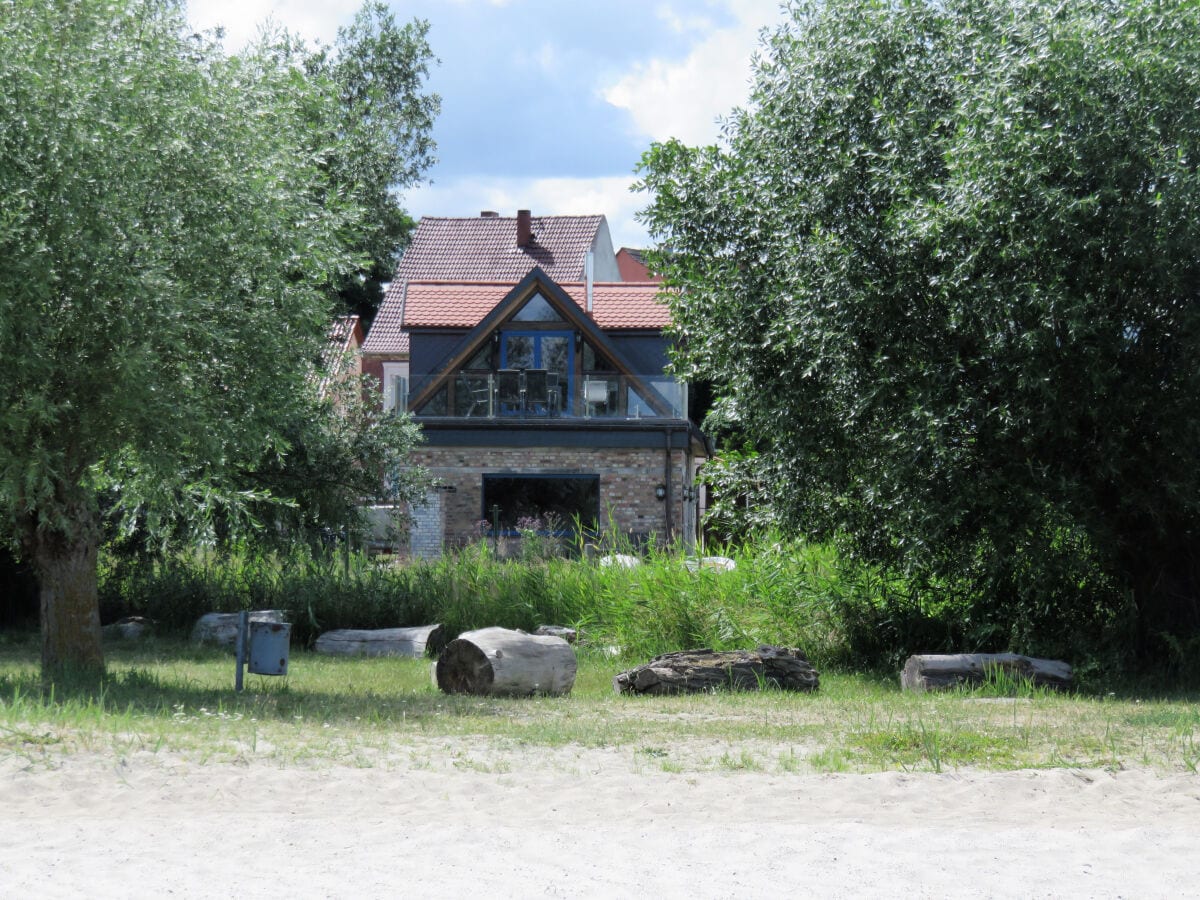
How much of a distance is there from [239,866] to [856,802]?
331 cm

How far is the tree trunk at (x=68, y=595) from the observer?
11875mm

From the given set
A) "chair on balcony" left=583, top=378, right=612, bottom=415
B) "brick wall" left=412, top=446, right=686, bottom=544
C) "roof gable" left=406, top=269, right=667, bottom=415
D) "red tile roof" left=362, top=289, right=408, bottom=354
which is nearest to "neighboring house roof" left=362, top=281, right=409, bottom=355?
"red tile roof" left=362, top=289, right=408, bottom=354

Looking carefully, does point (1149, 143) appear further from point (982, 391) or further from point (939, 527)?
point (939, 527)

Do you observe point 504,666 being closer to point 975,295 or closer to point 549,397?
point 975,295

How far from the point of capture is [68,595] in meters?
11.9

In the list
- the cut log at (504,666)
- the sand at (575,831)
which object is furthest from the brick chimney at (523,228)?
the sand at (575,831)

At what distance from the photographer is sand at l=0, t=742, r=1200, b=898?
536cm

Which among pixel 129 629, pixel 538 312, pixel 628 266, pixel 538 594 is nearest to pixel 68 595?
pixel 538 594

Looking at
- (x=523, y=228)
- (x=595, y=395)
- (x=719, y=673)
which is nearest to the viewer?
(x=719, y=673)

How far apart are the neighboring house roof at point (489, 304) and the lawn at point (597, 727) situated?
21.6 meters

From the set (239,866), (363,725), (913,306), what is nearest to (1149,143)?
(913,306)

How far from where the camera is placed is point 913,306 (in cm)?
1357

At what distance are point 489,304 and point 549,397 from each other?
4520 mm

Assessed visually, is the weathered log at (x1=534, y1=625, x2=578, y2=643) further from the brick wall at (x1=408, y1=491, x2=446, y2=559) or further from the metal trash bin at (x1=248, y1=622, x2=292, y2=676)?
the brick wall at (x1=408, y1=491, x2=446, y2=559)
